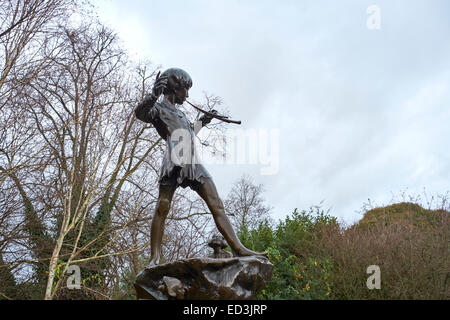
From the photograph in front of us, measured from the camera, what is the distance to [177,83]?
16.2ft

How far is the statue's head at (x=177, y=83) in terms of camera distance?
16.1 ft

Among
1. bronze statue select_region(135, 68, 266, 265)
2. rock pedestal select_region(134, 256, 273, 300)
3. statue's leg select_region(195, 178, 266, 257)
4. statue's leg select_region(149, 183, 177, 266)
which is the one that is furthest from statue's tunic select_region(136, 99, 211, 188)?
rock pedestal select_region(134, 256, 273, 300)

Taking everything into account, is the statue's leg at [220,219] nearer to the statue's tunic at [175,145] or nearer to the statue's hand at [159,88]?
the statue's tunic at [175,145]

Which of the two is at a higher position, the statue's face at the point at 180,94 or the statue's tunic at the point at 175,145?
the statue's face at the point at 180,94

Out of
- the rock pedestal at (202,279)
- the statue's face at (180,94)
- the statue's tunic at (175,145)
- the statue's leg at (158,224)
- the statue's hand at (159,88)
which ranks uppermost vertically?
the statue's face at (180,94)

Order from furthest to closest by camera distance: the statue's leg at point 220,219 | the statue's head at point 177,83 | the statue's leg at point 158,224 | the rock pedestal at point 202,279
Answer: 1. the statue's head at point 177,83
2. the statue's leg at point 158,224
3. the statue's leg at point 220,219
4. the rock pedestal at point 202,279

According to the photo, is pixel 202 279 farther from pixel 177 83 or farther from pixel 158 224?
pixel 177 83

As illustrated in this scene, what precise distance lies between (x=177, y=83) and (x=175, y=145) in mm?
800

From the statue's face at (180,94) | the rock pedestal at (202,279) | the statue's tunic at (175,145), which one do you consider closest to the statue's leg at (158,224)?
the statue's tunic at (175,145)

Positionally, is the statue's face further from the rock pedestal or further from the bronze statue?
the rock pedestal

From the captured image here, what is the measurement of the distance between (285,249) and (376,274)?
2.73m

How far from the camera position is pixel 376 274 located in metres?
7.32
